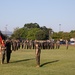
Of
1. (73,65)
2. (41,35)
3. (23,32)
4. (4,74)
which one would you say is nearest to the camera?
(4,74)

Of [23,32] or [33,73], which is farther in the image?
[23,32]

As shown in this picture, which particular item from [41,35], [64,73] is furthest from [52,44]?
[41,35]

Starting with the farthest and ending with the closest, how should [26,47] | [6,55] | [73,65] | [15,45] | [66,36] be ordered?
[66,36] < [26,47] < [15,45] < [6,55] < [73,65]

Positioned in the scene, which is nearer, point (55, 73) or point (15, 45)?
point (55, 73)

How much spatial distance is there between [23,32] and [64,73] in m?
138

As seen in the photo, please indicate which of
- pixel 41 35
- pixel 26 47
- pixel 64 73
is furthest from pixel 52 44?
pixel 41 35

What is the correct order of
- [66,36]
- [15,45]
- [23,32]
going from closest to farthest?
[15,45]
[66,36]
[23,32]

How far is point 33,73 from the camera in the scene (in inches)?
683

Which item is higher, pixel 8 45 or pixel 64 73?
pixel 8 45

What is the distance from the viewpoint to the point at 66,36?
12825cm

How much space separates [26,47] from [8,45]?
33961mm

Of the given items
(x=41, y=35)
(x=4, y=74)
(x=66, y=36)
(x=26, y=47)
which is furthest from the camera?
(x=66, y=36)

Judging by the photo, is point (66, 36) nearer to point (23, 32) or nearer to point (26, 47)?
point (23, 32)

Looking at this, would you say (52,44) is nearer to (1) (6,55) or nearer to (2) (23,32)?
(1) (6,55)
